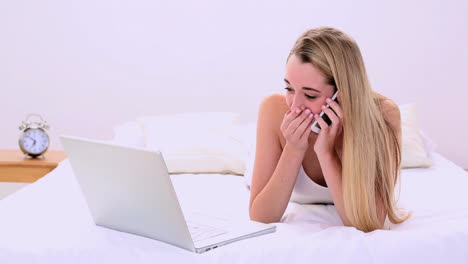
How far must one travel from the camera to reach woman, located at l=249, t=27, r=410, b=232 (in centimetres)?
193

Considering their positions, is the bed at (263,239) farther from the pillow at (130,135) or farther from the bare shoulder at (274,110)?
the pillow at (130,135)

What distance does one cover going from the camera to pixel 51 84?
3.92m

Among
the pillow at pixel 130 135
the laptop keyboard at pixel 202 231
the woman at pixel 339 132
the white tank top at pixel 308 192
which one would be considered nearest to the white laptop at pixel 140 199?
the laptop keyboard at pixel 202 231

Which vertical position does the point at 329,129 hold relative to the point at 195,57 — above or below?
below

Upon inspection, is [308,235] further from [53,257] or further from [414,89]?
[414,89]

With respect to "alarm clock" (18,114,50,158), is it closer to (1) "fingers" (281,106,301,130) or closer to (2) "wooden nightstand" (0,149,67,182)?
(2) "wooden nightstand" (0,149,67,182)

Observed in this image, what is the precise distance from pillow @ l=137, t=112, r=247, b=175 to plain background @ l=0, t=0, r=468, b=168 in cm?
54

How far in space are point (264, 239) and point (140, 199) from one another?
1.11 ft

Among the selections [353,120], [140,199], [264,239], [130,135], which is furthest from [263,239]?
[130,135]

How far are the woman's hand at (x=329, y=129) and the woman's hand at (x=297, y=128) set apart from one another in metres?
0.03

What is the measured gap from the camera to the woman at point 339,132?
1.93m

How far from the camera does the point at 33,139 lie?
3555mm

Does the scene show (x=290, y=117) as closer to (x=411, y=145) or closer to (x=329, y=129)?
(x=329, y=129)

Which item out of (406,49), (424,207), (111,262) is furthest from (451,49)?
(111,262)
